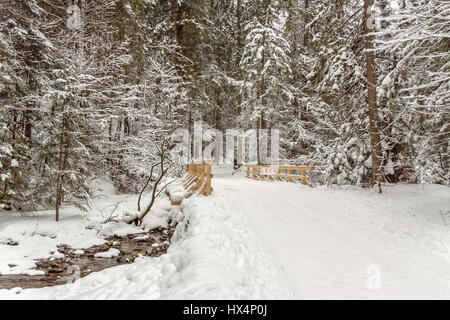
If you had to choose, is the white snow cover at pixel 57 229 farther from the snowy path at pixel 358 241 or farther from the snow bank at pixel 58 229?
the snowy path at pixel 358 241

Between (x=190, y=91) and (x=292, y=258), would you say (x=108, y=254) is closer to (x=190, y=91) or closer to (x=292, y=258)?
(x=292, y=258)

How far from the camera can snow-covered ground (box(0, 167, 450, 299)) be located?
12.4ft

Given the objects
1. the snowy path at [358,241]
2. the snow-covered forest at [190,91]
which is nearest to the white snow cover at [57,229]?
the snow-covered forest at [190,91]

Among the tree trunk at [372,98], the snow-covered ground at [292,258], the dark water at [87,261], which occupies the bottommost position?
the dark water at [87,261]

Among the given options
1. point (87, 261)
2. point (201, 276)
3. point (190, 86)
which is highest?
point (190, 86)

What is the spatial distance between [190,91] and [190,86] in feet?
1.08

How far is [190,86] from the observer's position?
1877cm

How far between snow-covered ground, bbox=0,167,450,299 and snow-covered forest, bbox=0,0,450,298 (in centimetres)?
27

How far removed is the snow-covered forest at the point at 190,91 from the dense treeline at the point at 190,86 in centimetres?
6

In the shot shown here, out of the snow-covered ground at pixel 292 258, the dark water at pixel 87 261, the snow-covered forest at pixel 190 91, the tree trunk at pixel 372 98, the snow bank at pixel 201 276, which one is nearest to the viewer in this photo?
the snow bank at pixel 201 276

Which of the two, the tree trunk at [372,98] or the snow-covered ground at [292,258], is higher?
the tree trunk at [372,98]

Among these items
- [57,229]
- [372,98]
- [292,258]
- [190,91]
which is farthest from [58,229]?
[190,91]

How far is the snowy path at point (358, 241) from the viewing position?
397 cm

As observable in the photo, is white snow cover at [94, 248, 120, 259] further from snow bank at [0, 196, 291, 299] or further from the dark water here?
snow bank at [0, 196, 291, 299]
